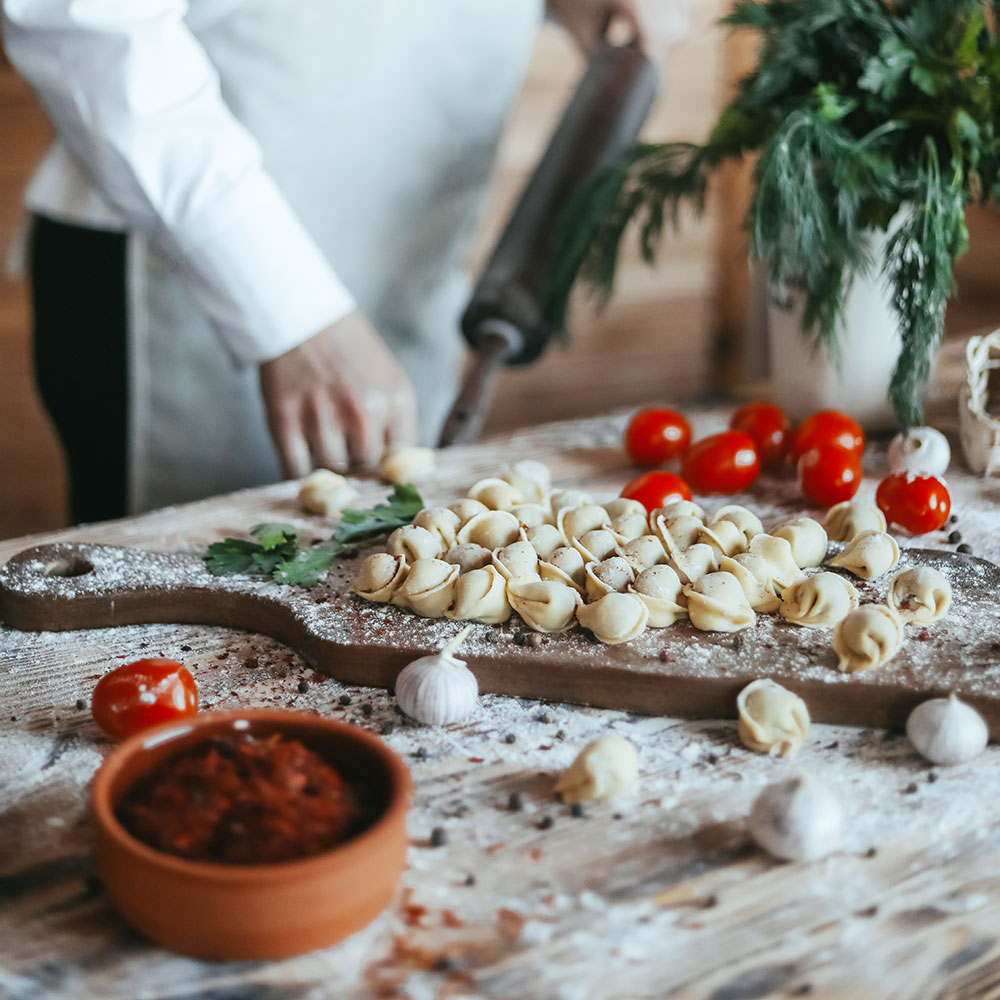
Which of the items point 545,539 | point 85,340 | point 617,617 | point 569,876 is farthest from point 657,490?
point 85,340

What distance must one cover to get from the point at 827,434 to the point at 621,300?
2.27m

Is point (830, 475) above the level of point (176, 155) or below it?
below

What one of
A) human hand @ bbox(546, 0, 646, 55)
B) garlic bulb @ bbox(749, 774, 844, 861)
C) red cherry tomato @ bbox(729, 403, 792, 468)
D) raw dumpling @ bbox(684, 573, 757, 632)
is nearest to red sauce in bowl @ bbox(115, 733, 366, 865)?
garlic bulb @ bbox(749, 774, 844, 861)

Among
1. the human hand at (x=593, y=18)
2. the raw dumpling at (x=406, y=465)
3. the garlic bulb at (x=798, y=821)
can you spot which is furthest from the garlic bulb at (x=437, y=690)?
the human hand at (x=593, y=18)

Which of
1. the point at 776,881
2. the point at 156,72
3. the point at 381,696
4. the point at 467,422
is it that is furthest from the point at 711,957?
the point at 156,72

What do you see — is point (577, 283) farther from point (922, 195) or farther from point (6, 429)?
point (6, 429)

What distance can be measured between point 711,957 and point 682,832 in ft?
0.35

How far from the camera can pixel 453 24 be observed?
1.59 m

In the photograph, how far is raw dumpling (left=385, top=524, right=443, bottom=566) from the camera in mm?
956

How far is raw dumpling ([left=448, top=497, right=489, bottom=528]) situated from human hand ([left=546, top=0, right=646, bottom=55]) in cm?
101

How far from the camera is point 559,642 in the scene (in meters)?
0.86

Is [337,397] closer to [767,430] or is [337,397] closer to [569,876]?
[767,430]

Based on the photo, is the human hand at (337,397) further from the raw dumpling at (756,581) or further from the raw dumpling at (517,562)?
the raw dumpling at (756,581)

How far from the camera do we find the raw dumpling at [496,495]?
1074 mm
